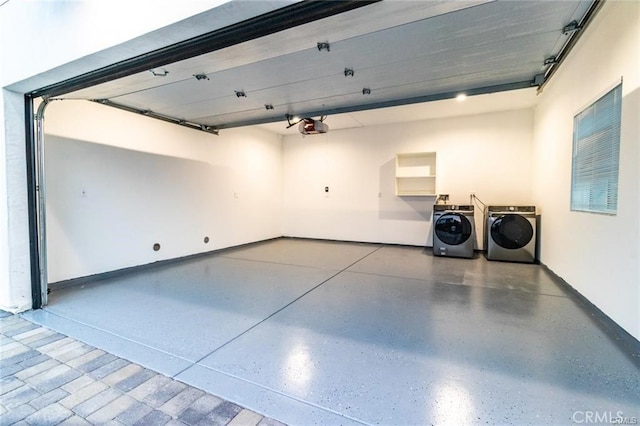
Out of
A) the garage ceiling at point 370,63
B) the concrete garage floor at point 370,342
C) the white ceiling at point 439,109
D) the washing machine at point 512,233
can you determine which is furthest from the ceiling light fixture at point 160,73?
the washing machine at point 512,233

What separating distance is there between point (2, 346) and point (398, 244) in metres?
5.69

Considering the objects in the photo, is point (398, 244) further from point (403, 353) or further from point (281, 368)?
Answer: point (281, 368)

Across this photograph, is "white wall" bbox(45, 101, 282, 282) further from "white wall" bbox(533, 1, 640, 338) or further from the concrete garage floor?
"white wall" bbox(533, 1, 640, 338)

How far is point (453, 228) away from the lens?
482cm

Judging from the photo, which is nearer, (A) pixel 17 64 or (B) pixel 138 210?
(A) pixel 17 64

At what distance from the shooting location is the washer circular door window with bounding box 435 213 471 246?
15.6 feet

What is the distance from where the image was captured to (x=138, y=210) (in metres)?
4.04

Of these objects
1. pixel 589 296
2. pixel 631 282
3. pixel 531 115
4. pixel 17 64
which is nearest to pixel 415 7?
pixel 631 282

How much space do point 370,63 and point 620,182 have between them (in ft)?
7.19

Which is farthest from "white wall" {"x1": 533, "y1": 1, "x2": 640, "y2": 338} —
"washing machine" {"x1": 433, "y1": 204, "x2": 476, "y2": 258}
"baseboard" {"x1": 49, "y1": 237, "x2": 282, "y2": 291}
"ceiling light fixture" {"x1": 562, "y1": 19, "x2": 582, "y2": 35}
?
"baseboard" {"x1": 49, "y1": 237, "x2": 282, "y2": 291}

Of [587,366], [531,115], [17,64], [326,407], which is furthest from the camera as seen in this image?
[531,115]

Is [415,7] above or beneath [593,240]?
above

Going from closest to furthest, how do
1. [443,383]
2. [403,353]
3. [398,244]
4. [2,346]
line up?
[443,383] → [403,353] → [2,346] → [398,244]

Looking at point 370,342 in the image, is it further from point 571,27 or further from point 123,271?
point 123,271
